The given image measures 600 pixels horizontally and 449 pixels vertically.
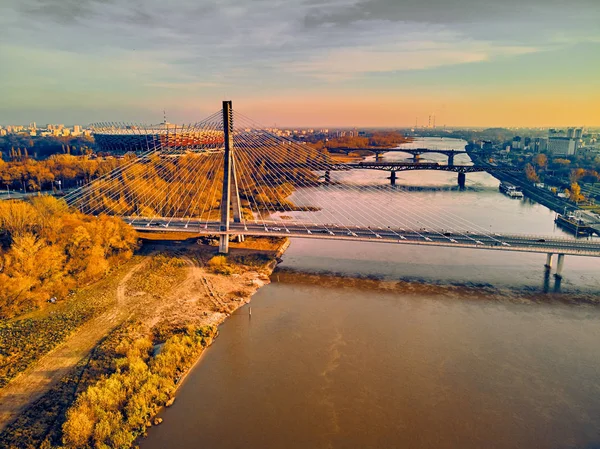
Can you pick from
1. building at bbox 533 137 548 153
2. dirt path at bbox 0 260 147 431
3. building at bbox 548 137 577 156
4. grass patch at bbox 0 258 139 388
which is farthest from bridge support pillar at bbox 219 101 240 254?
building at bbox 533 137 548 153

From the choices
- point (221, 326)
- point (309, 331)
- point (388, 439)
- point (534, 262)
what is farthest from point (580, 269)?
point (221, 326)

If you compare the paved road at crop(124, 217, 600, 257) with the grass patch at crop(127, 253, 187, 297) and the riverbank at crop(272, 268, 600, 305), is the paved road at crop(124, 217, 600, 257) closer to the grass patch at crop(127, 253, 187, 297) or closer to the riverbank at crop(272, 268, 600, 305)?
the grass patch at crop(127, 253, 187, 297)

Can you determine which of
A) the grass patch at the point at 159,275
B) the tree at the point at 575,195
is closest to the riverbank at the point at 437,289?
the grass patch at the point at 159,275

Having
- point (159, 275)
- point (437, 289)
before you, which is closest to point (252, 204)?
point (159, 275)

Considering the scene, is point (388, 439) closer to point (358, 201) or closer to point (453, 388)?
point (453, 388)

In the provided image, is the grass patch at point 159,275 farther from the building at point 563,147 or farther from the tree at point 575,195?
the building at point 563,147

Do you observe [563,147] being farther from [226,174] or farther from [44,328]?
[44,328]
